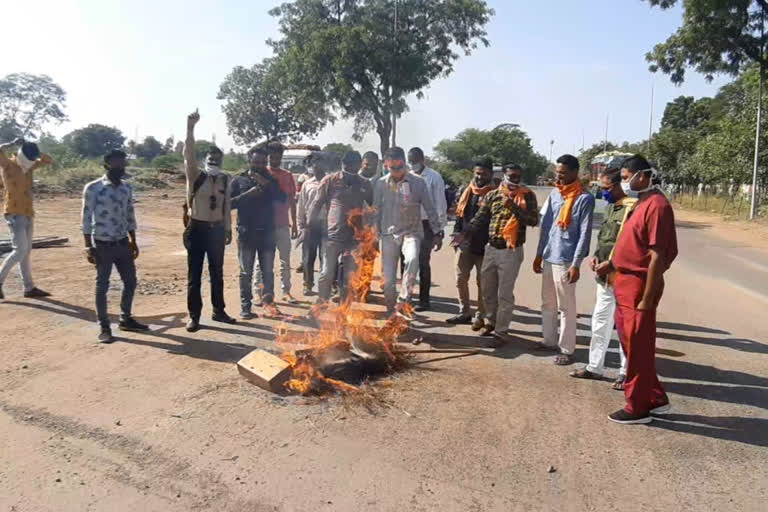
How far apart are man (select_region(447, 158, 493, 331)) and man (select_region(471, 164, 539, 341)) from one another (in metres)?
0.29

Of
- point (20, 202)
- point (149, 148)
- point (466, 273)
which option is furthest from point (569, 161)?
point (149, 148)

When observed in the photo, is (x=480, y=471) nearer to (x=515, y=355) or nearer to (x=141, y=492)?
(x=141, y=492)

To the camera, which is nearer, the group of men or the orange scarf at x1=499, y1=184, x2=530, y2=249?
the group of men

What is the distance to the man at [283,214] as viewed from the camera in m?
7.07

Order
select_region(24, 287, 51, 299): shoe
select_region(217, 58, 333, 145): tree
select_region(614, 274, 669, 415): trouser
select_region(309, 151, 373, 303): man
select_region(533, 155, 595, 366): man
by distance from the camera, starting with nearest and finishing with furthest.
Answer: select_region(614, 274, 669, 415): trouser, select_region(533, 155, 595, 366): man, select_region(309, 151, 373, 303): man, select_region(24, 287, 51, 299): shoe, select_region(217, 58, 333, 145): tree

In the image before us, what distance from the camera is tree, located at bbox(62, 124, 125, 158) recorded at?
6016 centimetres

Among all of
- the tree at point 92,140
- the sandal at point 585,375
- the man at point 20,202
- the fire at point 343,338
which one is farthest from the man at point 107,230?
the tree at point 92,140

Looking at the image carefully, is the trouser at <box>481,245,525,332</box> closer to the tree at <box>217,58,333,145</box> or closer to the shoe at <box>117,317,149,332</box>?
the shoe at <box>117,317,149,332</box>

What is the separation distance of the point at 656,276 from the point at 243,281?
475 cm

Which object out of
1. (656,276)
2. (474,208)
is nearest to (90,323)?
(474,208)

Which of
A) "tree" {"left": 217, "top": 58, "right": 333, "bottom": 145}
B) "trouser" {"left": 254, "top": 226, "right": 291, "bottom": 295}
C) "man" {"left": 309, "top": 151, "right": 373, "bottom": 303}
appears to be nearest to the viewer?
"man" {"left": 309, "top": 151, "right": 373, "bottom": 303}

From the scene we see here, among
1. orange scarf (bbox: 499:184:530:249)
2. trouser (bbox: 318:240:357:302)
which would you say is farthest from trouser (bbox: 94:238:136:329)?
orange scarf (bbox: 499:184:530:249)

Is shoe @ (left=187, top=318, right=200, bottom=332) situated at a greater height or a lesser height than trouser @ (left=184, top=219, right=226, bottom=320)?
lesser

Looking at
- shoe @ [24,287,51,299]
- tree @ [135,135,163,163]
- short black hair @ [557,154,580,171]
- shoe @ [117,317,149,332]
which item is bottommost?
shoe @ [117,317,149,332]
